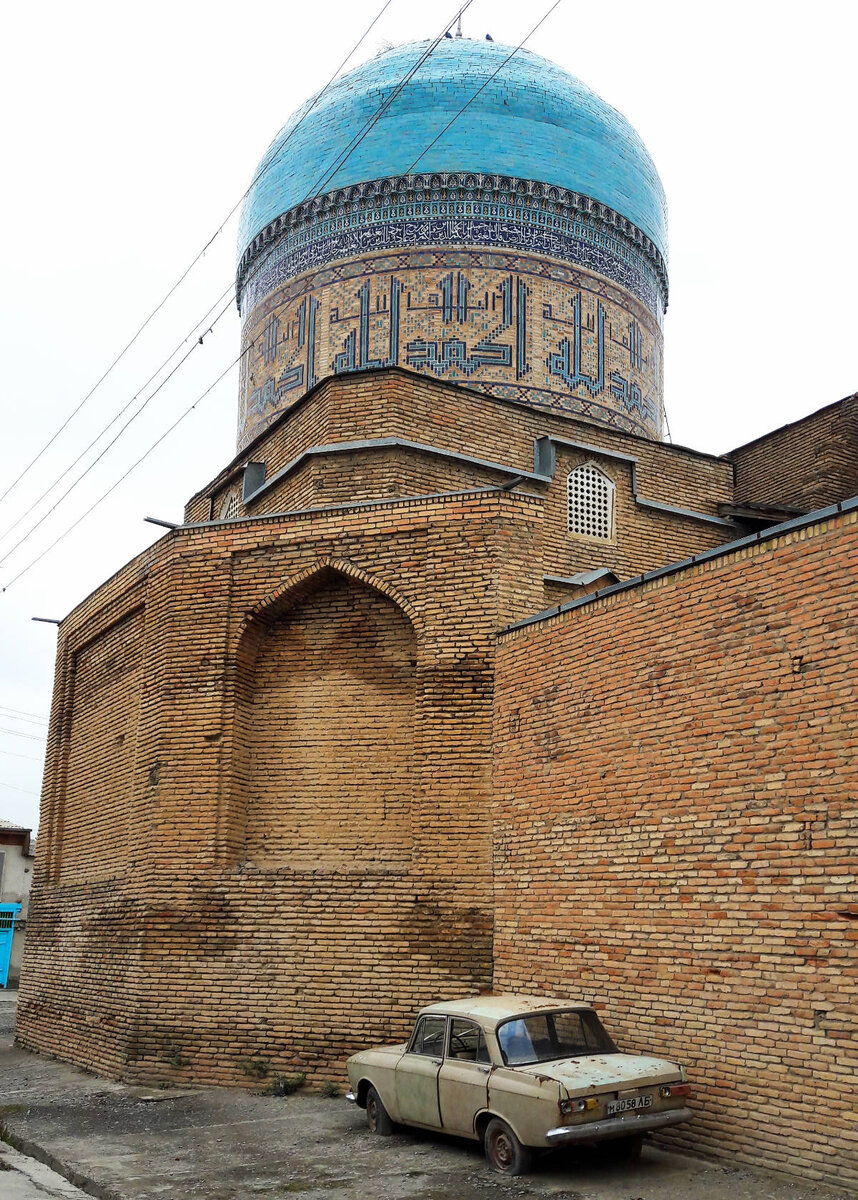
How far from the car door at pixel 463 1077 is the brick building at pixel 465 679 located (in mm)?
1294

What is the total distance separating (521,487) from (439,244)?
494 cm

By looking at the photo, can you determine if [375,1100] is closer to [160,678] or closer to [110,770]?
[160,678]

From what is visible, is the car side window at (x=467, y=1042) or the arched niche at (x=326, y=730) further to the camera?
the arched niche at (x=326, y=730)

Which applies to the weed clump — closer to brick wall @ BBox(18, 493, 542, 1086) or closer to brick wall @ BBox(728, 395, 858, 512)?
brick wall @ BBox(18, 493, 542, 1086)

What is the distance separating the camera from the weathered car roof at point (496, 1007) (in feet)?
24.4

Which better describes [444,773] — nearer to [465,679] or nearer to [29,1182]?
[465,679]

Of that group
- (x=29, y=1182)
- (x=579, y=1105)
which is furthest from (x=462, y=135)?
(x=29, y=1182)

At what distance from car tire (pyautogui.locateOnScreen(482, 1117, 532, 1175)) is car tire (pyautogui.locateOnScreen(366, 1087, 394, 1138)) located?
1136mm

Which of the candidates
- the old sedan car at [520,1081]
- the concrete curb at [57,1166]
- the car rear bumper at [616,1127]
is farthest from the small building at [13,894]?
the car rear bumper at [616,1127]

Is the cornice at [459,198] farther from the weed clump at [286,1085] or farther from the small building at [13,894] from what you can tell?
the small building at [13,894]

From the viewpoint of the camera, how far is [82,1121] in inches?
364

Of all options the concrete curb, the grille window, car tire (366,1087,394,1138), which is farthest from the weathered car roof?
the grille window

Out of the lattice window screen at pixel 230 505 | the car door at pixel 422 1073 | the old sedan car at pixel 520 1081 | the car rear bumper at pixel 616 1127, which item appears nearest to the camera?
the car rear bumper at pixel 616 1127

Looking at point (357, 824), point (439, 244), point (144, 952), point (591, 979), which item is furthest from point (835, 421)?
point (144, 952)
